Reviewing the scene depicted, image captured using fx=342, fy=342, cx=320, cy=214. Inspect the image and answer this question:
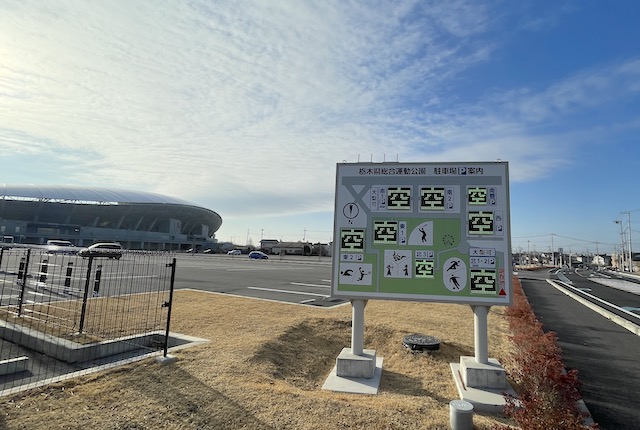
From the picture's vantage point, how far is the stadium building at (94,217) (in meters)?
89.8

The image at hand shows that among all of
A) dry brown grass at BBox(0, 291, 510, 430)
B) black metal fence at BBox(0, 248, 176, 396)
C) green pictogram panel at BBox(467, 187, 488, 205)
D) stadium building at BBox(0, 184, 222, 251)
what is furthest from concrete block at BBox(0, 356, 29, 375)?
stadium building at BBox(0, 184, 222, 251)

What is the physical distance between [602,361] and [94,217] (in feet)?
378

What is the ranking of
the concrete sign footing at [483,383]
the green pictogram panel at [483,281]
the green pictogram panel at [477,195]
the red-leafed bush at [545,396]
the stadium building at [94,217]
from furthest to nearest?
1. the stadium building at [94,217]
2. the green pictogram panel at [477,195]
3. the green pictogram panel at [483,281]
4. the concrete sign footing at [483,383]
5. the red-leafed bush at [545,396]

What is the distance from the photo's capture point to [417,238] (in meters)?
5.84

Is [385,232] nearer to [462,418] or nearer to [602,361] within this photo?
[462,418]

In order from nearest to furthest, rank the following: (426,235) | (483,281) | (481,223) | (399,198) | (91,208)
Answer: (483,281) → (481,223) → (426,235) → (399,198) → (91,208)

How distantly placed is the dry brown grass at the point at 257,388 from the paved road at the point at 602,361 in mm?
1471

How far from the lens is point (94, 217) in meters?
98.1

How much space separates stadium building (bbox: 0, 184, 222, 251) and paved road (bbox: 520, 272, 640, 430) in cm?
9586

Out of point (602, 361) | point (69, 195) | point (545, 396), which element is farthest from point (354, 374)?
point (69, 195)

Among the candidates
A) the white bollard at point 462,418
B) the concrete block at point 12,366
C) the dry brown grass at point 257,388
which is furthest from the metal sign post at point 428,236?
the concrete block at point 12,366

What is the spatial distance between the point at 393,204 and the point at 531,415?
3.50 metres

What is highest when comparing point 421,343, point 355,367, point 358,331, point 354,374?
point 358,331

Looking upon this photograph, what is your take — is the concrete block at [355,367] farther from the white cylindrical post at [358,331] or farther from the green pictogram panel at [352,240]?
the green pictogram panel at [352,240]
